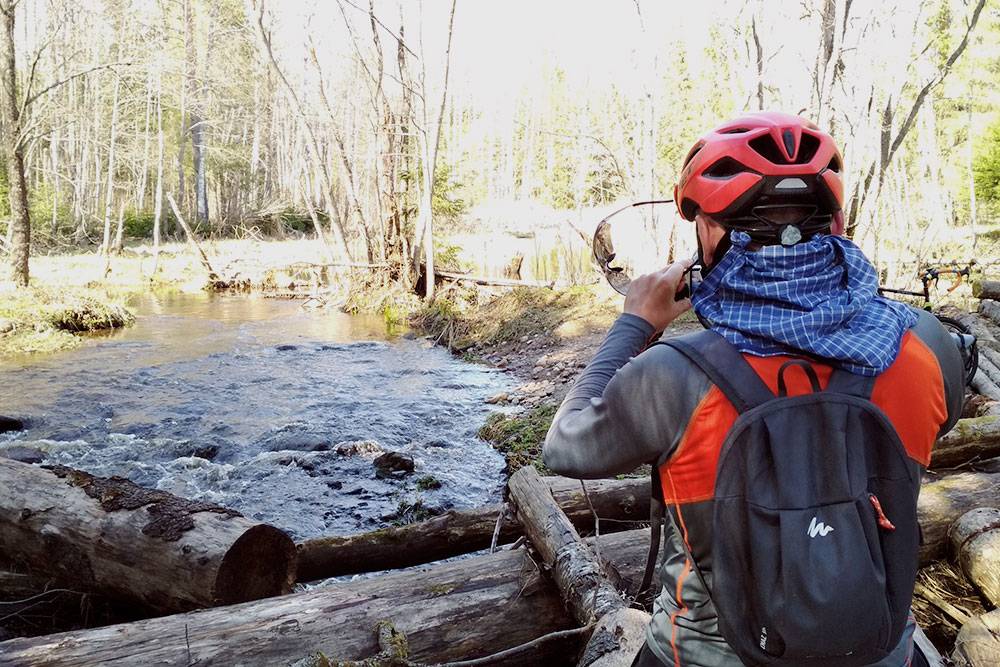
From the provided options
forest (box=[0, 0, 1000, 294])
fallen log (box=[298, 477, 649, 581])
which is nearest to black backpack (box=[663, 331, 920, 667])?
fallen log (box=[298, 477, 649, 581])

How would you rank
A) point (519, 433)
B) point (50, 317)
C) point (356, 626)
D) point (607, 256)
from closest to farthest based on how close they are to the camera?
point (607, 256) < point (356, 626) < point (519, 433) < point (50, 317)

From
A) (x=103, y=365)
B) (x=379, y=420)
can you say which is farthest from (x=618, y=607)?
(x=103, y=365)

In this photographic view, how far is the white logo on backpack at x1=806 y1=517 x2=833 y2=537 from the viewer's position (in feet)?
4.22

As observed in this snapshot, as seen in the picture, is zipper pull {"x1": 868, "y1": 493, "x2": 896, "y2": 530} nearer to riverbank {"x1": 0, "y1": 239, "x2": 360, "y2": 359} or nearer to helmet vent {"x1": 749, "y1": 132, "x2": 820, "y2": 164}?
helmet vent {"x1": 749, "y1": 132, "x2": 820, "y2": 164}

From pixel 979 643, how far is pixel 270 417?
24.9ft

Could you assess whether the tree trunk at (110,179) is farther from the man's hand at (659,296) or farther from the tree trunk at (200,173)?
the man's hand at (659,296)

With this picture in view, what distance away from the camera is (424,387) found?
1063cm

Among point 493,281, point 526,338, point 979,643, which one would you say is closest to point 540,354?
point 526,338

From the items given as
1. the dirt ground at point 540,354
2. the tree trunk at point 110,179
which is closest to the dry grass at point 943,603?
the dirt ground at point 540,354

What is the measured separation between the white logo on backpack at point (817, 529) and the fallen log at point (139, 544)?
2980 mm

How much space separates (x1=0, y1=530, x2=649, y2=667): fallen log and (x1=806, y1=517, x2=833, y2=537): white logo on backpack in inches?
81.0

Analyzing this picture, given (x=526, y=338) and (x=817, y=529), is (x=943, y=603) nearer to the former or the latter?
(x=817, y=529)

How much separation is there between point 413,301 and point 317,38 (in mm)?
7252

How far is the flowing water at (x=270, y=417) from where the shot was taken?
634 cm
